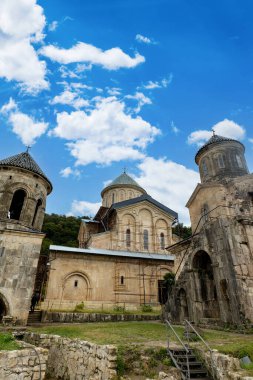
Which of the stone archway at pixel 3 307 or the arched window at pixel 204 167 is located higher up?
the arched window at pixel 204 167

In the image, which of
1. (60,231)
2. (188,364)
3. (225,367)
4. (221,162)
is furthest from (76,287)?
(60,231)

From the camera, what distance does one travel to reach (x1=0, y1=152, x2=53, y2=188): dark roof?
53.2ft

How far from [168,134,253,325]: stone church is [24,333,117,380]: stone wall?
710 cm

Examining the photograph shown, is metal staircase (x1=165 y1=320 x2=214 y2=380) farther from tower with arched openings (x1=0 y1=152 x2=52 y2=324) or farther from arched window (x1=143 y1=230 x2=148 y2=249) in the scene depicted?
arched window (x1=143 y1=230 x2=148 y2=249)

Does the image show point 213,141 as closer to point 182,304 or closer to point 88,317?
point 182,304

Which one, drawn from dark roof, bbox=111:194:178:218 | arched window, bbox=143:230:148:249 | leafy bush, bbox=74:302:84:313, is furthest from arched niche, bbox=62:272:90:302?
dark roof, bbox=111:194:178:218

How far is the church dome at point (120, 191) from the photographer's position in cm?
3253

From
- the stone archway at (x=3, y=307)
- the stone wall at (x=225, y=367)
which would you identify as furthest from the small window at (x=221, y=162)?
the stone archway at (x=3, y=307)

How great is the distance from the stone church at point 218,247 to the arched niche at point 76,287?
23.3ft

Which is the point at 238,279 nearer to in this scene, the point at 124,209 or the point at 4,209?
the point at 4,209

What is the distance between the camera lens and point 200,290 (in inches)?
555

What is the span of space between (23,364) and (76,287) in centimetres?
1337

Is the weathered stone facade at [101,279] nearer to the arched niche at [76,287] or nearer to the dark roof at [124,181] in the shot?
the arched niche at [76,287]

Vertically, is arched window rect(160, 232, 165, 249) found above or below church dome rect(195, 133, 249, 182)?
below
